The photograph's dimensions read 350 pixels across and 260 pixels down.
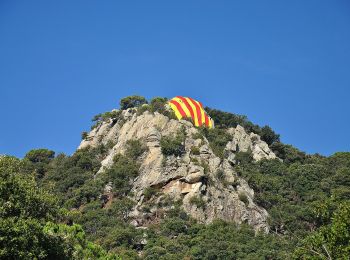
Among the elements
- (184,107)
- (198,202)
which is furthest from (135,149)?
(198,202)

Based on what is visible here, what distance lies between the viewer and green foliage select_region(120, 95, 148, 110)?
79812 mm

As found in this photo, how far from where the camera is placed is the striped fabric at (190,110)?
72.2 m

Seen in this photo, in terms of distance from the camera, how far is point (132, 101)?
262ft

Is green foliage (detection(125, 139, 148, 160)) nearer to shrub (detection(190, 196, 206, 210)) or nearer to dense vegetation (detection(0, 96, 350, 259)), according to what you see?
dense vegetation (detection(0, 96, 350, 259))

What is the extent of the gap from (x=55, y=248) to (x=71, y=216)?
27482mm

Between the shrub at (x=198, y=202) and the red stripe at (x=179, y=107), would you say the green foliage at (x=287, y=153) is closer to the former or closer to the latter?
the red stripe at (x=179, y=107)

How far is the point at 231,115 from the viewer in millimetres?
83000

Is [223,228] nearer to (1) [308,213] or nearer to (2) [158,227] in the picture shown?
(2) [158,227]

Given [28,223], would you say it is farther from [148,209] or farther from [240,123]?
[240,123]

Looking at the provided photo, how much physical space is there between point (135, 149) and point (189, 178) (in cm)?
936

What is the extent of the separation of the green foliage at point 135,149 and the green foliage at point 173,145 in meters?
2.61

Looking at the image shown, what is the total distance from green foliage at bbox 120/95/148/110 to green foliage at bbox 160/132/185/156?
54.0ft

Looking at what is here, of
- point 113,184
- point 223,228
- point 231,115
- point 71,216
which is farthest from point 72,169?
point 231,115

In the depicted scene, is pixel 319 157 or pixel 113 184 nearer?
pixel 113 184
